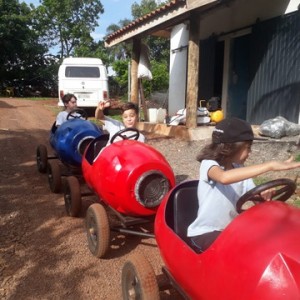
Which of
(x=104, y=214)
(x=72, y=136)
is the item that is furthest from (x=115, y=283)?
(x=72, y=136)

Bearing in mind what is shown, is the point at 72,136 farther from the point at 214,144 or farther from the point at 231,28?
the point at 231,28

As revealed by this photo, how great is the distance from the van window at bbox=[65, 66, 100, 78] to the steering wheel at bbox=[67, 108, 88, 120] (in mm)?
9206

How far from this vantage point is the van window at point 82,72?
50.7 ft

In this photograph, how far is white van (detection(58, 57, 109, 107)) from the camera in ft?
49.1

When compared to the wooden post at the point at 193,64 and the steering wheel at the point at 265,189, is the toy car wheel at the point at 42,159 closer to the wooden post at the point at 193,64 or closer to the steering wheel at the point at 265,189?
the wooden post at the point at 193,64

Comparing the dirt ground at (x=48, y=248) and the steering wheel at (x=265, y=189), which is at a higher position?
the steering wheel at (x=265, y=189)

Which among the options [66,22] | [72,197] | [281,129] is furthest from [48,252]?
[66,22]

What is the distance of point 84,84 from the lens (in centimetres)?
1506

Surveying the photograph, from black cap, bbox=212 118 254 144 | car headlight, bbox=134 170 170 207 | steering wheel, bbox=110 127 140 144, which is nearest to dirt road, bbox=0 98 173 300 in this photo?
car headlight, bbox=134 170 170 207

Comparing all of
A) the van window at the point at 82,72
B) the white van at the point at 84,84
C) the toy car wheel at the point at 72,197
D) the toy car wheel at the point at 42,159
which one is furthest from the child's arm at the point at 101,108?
the van window at the point at 82,72

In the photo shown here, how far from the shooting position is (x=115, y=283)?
318 centimetres

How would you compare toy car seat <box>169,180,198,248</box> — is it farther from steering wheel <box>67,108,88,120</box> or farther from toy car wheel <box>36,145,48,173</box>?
toy car wheel <box>36,145,48,173</box>

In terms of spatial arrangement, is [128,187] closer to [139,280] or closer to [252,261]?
[139,280]

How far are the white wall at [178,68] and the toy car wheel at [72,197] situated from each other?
8.77m
